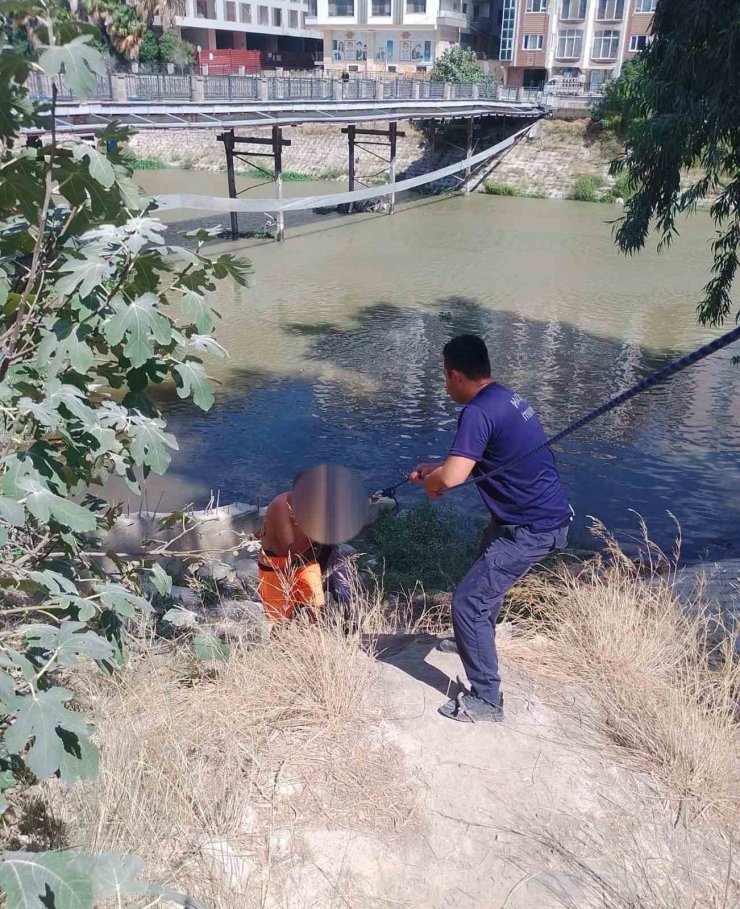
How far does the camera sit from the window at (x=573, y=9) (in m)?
43.9

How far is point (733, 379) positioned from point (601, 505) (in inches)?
216

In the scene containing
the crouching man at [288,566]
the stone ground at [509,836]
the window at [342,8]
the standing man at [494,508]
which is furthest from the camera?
the window at [342,8]

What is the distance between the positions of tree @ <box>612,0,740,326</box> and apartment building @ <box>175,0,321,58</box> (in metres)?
44.6

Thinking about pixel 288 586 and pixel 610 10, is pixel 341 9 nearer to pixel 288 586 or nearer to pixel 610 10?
pixel 610 10

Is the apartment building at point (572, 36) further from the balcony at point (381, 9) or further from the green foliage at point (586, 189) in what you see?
the green foliage at point (586, 189)

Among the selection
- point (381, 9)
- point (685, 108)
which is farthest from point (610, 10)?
point (685, 108)

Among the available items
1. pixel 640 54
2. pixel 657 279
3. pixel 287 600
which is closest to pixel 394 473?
pixel 640 54

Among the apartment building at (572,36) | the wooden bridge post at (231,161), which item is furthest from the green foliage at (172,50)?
the wooden bridge post at (231,161)

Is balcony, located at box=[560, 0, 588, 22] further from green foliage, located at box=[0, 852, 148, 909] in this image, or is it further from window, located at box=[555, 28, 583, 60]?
green foliage, located at box=[0, 852, 148, 909]

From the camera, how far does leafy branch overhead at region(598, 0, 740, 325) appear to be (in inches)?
234

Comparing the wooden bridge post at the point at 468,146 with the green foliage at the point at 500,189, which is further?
the wooden bridge post at the point at 468,146

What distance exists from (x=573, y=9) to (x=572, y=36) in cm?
135

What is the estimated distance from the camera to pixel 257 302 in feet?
54.7

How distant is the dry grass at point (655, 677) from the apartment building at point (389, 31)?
51561mm
